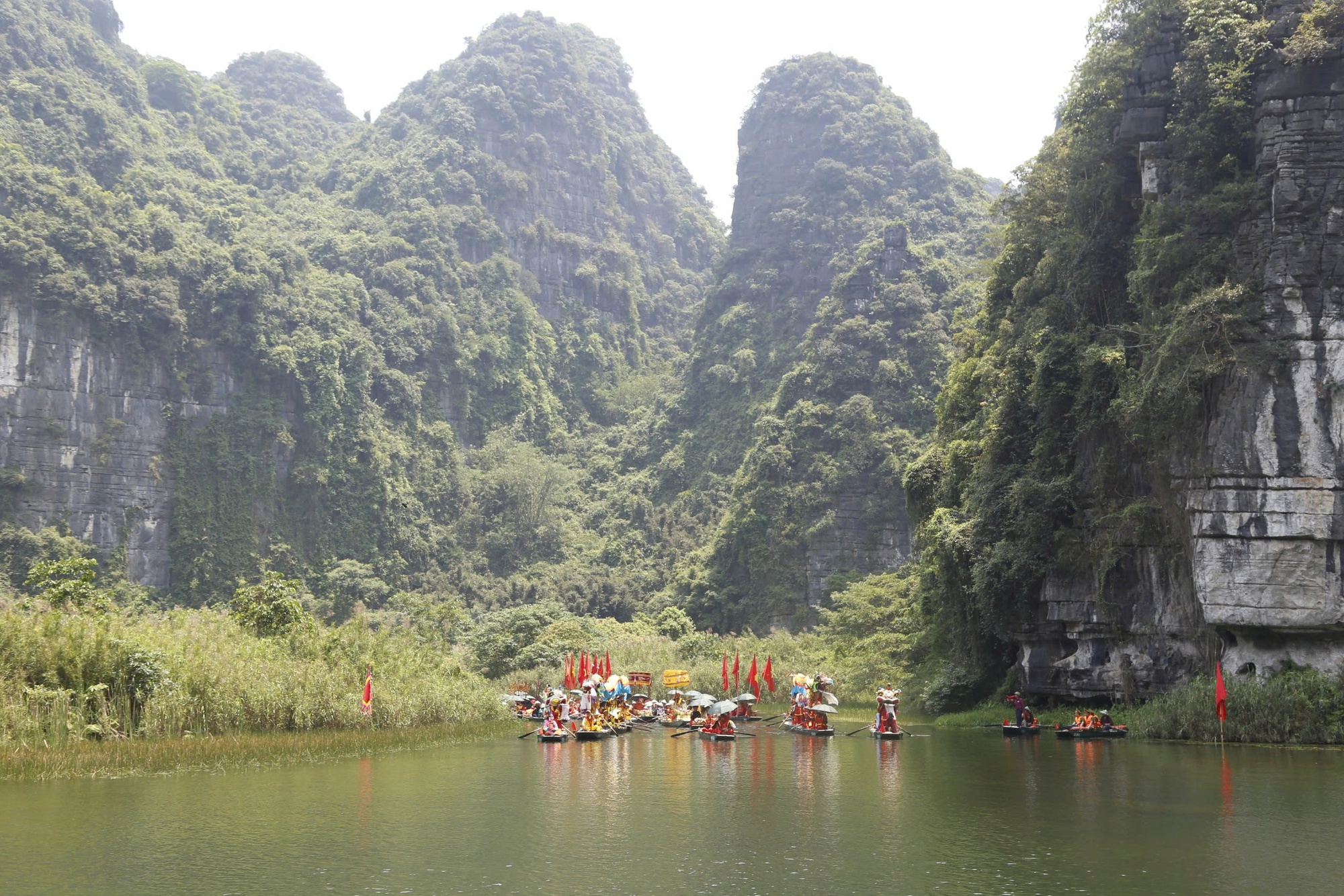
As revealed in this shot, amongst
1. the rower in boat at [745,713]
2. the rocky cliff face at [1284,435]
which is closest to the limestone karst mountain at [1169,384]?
the rocky cliff face at [1284,435]

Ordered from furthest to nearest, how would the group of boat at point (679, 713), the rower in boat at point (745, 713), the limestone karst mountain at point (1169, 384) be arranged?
the rower in boat at point (745, 713) < the group of boat at point (679, 713) < the limestone karst mountain at point (1169, 384)

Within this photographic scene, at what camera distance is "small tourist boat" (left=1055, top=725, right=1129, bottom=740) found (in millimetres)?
24109

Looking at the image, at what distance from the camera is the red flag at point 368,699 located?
79.2 feet

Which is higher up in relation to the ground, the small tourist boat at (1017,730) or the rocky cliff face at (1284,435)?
the rocky cliff face at (1284,435)

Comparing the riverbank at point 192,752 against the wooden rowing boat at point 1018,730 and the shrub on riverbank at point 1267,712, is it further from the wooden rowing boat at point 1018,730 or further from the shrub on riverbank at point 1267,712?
the shrub on riverbank at point 1267,712

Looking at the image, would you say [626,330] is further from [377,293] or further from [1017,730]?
[1017,730]

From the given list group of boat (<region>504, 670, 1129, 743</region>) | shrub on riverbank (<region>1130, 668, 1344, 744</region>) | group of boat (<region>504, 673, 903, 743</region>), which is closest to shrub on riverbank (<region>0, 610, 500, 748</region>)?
group of boat (<region>504, 673, 903, 743</region>)

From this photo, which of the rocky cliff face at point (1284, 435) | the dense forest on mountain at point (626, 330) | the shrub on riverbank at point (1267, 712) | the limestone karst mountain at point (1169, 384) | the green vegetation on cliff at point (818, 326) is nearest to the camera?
the shrub on riverbank at point (1267, 712)

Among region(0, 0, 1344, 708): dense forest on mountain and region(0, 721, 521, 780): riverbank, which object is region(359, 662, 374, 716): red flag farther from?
region(0, 0, 1344, 708): dense forest on mountain

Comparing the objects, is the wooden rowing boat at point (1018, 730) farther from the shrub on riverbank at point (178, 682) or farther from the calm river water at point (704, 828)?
the shrub on riverbank at point (178, 682)

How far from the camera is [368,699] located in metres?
24.1

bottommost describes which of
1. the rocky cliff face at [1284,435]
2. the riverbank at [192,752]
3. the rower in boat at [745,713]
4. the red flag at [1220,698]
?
the rower in boat at [745,713]

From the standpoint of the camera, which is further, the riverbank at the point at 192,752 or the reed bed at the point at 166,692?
the reed bed at the point at 166,692

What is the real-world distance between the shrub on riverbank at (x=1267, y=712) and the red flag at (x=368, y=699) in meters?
15.2
